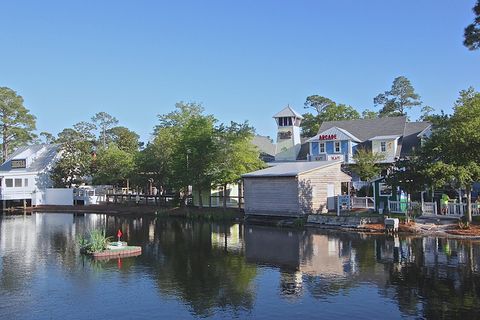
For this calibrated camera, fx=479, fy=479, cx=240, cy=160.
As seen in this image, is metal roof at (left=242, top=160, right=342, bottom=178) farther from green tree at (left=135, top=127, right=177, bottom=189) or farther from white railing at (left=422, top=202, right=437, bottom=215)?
green tree at (left=135, top=127, right=177, bottom=189)

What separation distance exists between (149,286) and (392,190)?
69.9ft

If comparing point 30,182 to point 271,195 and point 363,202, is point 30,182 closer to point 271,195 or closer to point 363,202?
point 271,195

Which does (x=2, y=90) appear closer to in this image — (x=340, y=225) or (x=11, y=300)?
(x=340, y=225)

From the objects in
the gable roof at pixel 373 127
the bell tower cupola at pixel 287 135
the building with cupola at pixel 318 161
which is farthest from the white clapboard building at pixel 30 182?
the gable roof at pixel 373 127

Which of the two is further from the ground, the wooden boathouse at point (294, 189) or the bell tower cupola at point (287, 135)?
the bell tower cupola at point (287, 135)

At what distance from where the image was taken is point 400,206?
34531mm

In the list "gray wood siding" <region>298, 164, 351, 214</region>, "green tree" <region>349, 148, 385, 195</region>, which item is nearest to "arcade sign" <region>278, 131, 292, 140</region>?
"green tree" <region>349, 148, 385, 195</region>

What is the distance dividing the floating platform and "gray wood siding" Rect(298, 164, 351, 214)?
1568 centimetres

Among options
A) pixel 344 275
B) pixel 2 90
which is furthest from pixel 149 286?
pixel 2 90

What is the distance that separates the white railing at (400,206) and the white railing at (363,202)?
8.46 feet

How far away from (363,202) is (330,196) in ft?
9.39

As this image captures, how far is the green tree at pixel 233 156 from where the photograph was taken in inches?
1843

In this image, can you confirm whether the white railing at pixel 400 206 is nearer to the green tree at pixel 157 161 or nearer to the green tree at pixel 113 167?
the green tree at pixel 157 161

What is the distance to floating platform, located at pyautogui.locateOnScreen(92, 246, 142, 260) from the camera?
25.0 m
